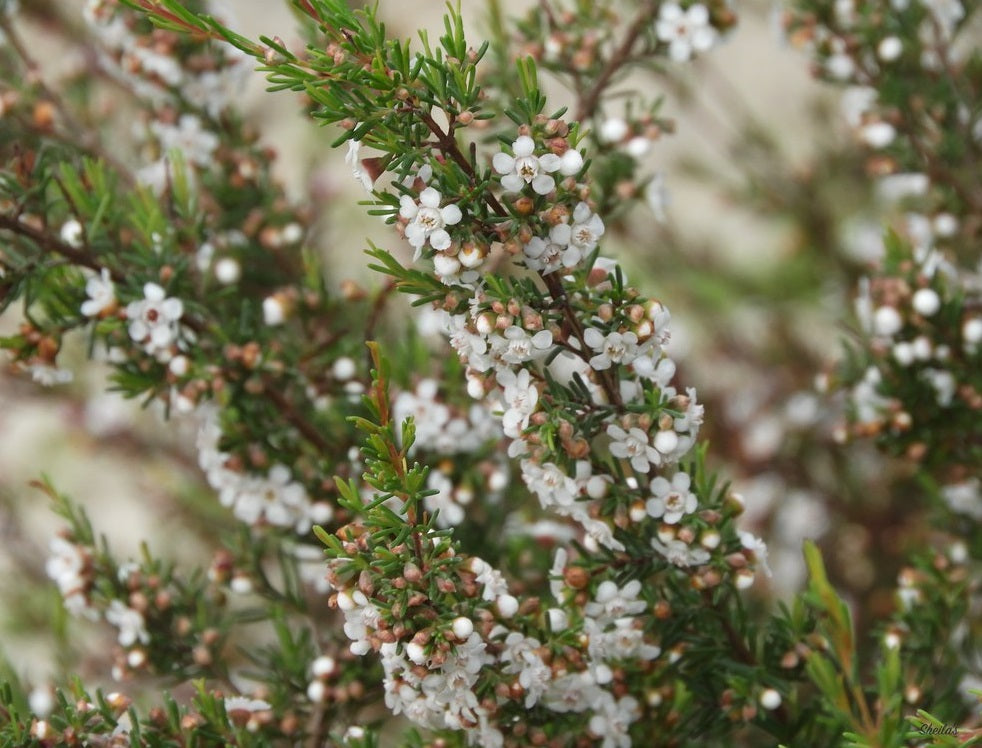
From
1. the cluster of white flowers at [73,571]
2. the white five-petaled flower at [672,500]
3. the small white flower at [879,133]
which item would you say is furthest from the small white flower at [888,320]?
the cluster of white flowers at [73,571]

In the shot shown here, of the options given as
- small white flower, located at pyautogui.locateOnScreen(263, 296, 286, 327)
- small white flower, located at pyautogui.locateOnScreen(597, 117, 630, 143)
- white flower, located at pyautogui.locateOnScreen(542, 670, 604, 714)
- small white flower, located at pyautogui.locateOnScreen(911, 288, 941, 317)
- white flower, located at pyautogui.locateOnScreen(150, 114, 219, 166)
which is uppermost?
white flower, located at pyautogui.locateOnScreen(150, 114, 219, 166)

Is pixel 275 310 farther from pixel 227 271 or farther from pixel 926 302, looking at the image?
pixel 926 302

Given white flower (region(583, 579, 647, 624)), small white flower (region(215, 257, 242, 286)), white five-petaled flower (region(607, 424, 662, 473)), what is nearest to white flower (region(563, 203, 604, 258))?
white five-petaled flower (region(607, 424, 662, 473))

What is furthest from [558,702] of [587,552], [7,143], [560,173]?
[7,143]

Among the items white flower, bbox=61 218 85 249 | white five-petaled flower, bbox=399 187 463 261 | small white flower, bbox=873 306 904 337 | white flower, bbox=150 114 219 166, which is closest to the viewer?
white five-petaled flower, bbox=399 187 463 261

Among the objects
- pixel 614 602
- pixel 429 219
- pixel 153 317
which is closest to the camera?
pixel 429 219

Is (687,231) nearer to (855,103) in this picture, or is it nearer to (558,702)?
(855,103)

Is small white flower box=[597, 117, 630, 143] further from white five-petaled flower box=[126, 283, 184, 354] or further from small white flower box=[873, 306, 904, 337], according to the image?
white five-petaled flower box=[126, 283, 184, 354]

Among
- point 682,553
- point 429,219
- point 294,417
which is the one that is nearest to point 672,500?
point 682,553
